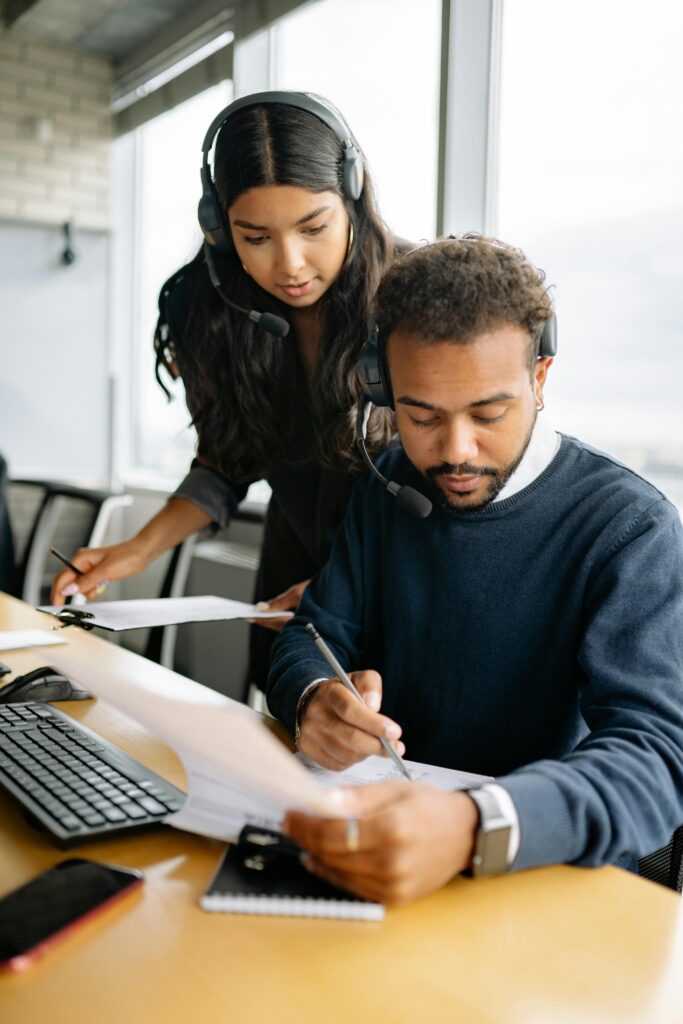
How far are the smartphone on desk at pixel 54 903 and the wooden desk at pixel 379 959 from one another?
0.04 ft

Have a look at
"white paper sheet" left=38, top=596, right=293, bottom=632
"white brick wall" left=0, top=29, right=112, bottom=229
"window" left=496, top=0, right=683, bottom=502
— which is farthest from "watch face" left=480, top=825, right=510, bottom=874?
"white brick wall" left=0, top=29, right=112, bottom=229

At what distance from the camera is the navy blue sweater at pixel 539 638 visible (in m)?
0.78

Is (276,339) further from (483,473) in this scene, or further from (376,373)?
(483,473)

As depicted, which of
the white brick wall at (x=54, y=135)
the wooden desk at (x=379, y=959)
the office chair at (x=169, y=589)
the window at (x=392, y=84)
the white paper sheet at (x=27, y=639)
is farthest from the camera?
the white brick wall at (x=54, y=135)

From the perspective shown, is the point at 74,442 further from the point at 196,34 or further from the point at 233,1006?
the point at 233,1006

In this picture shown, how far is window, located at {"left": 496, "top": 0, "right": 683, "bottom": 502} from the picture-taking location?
6.66 ft

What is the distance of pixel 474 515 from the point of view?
Result: 1105 millimetres

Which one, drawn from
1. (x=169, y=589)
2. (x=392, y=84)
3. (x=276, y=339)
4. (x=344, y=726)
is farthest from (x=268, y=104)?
(x=392, y=84)

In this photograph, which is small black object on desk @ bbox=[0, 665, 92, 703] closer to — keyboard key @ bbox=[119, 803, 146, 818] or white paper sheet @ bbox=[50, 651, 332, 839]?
keyboard key @ bbox=[119, 803, 146, 818]

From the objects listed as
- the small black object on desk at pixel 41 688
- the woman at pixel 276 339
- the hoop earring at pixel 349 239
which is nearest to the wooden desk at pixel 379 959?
the small black object on desk at pixel 41 688

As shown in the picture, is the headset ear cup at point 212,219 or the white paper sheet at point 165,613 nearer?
the white paper sheet at point 165,613

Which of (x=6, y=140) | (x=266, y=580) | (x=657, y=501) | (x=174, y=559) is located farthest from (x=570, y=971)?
(x=6, y=140)

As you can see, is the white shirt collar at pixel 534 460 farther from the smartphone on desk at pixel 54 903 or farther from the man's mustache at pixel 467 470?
the smartphone on desk at pixel 54 903

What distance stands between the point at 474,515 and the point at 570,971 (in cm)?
57
